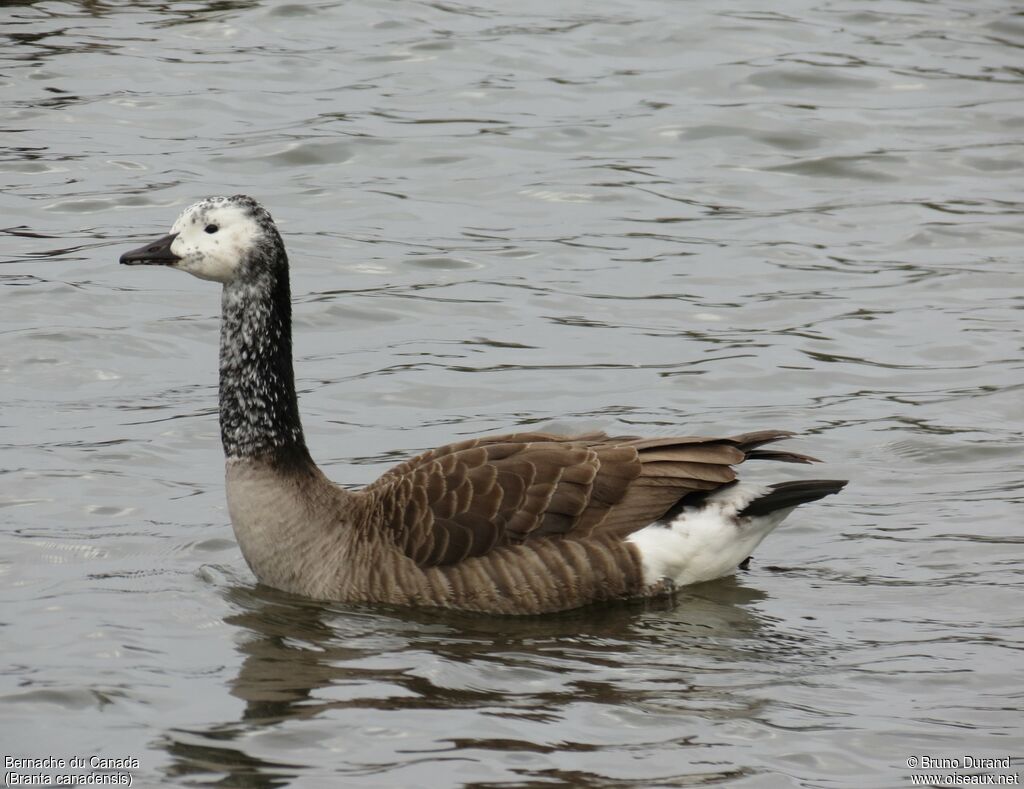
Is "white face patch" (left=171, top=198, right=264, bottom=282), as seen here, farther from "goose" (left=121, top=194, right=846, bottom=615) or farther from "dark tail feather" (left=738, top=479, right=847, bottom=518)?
"dark tail feather" (left=738, top=479, right=847, bottom=518)

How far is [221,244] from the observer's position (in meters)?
9.19

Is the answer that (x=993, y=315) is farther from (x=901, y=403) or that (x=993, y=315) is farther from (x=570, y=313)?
(x=570, y=313)

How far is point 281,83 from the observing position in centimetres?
1897

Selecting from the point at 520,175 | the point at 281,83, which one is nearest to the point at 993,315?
the point at 520,175

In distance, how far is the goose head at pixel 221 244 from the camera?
9.15 meters

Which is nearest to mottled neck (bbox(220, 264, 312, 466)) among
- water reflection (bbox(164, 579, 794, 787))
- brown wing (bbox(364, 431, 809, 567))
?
brown wing (bbox(364, 431, 809, 567))

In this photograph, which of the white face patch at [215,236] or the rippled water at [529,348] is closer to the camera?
the rippled water at [529,348]

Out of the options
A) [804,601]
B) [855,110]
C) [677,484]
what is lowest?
[804,601]

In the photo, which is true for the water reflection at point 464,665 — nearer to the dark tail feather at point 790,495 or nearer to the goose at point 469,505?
the goose at point 469,505

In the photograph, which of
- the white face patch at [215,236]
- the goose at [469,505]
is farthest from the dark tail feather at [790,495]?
the white face patch at [215,236]

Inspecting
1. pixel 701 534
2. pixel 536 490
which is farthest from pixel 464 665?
pixel 701 534

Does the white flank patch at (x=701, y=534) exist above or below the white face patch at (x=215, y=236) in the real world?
below

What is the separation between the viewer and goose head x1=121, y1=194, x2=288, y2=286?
915 cm

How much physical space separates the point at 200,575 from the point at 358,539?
3.16 feet
